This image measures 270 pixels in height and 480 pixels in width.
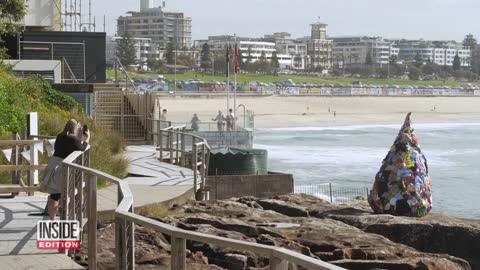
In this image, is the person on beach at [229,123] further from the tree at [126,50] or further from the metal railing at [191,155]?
the tree at [126,50]

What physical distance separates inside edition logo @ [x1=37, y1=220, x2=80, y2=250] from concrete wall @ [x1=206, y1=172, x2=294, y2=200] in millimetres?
12442

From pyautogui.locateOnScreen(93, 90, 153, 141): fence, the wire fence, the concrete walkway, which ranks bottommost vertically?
the wire fence

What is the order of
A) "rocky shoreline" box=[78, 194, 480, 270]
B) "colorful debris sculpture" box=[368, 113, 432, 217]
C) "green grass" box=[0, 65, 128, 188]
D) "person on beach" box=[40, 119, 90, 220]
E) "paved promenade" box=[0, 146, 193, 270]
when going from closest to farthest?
"paved promenade" box=[0, 146, 193, 270], "rocky shoreline" box=[78, 194, 480, 270], "person on beach" box=[40, 119, 90, 220], "colorful debris sculpture" box=[368, 113, 432, 217], "green grass" box=[0, 65, 128, 188]

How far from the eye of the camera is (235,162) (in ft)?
85.2

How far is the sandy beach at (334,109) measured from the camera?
97.9m

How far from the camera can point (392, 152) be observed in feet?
63.2

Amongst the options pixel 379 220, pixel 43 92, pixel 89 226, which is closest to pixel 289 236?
pixel 379 220

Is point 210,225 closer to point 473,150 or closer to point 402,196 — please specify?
point 402,196

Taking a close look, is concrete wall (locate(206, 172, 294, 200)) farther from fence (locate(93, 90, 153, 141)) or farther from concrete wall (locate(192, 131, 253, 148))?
fence (locate(93, 90, 153, 141))

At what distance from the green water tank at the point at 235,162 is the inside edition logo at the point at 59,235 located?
15285 mm

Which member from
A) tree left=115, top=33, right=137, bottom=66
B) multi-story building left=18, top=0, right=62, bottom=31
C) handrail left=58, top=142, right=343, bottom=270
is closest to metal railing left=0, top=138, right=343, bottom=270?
handrail left=58, top=142, right=343, bottom=270

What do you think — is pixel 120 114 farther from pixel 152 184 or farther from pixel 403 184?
pixel 403 184

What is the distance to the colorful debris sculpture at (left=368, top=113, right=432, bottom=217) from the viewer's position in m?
18.6

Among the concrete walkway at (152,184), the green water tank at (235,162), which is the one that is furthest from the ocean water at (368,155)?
the concrete walkway at (152,184)
